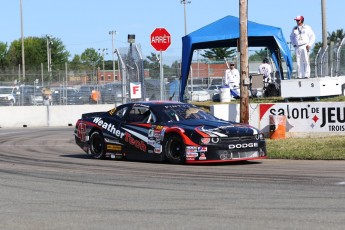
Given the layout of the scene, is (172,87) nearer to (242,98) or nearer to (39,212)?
(242,98)

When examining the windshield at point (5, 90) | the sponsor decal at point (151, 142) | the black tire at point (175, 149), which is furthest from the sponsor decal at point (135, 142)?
the windshield at point (5, 90)

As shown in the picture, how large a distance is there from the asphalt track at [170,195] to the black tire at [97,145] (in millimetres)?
754

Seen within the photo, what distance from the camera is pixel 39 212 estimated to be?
9312mm

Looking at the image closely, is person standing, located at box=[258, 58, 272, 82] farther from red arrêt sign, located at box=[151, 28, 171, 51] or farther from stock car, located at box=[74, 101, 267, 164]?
stock car, located at box=[74, 101, 267, 164]

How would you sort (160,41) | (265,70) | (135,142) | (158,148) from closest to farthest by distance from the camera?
(158,148) < (135,142) < (160,41) < (265,70)

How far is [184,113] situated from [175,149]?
1069 mm

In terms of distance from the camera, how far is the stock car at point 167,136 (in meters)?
14.7

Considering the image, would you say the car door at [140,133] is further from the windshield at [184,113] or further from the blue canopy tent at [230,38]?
the blue canopy tent at [230,38]

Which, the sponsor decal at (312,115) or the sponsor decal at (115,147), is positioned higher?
the sponsor decal at (312,115)

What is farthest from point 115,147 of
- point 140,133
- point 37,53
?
point 37,53

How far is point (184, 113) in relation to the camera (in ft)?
52.6

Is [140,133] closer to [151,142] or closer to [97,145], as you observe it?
[151,142]

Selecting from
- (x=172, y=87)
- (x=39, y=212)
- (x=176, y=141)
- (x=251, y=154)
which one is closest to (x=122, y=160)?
(x=176, y=141)

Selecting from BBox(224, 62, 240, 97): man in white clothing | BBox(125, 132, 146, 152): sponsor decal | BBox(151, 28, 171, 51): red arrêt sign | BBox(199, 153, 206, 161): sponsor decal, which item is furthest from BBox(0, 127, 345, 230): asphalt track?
BBox(224, 62, 240, 97): man in white clothing
